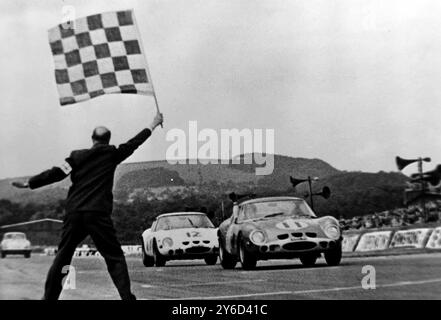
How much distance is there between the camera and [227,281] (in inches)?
242

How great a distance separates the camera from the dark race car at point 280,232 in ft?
21.5

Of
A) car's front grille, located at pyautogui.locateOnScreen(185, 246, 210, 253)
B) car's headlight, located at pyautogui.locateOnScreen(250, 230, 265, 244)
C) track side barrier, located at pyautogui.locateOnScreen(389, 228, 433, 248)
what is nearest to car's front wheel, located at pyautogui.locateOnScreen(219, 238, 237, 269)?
car's front grille, located at pyautogui.locateOnScreen(185, 246, 210, 253)

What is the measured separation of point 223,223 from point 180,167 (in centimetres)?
63

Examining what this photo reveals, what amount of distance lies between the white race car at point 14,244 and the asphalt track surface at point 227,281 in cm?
6

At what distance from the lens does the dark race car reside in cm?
655

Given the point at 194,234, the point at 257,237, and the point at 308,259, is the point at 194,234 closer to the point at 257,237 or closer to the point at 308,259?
the point at 257,237

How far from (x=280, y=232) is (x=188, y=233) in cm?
74

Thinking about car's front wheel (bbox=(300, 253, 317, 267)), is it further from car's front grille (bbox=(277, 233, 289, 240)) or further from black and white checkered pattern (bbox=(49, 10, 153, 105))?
black and white checkered pattern (bbox=(49, 10, 153, 105))

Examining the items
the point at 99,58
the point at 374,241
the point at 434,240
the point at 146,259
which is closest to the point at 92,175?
the point at 99,58

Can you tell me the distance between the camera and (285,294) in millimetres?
5777

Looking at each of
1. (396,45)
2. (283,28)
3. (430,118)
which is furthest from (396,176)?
(283,28)

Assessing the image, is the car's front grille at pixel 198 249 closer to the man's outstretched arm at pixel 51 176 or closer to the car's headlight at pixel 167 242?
the car's headlight at pixel 167 242

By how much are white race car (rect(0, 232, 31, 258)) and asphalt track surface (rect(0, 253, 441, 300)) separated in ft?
0.19

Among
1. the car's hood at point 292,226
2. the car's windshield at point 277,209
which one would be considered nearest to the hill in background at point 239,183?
the car's windshield at point 277,209
